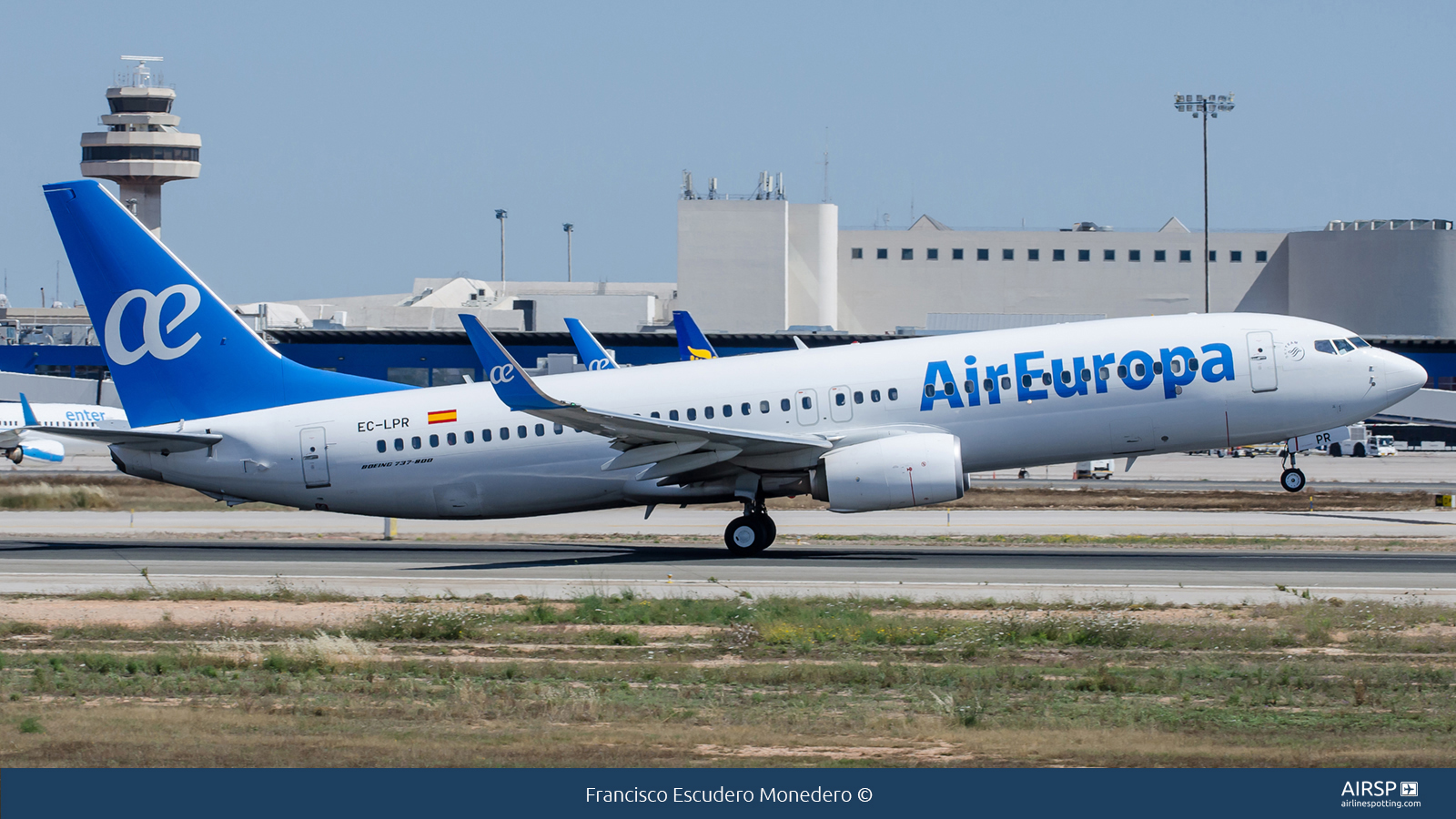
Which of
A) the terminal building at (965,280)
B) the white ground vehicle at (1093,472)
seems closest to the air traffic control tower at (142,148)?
the terminal building at (965,280)

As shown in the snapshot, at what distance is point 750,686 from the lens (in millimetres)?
17031

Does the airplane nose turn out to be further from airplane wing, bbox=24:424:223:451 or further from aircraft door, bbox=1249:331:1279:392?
airplane wing, bbox=24:424:223:451

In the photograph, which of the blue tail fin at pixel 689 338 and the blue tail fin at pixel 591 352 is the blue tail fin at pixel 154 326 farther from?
the blue tail fin at pixel 689 338

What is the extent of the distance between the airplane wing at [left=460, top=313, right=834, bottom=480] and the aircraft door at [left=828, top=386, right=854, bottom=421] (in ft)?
2.17

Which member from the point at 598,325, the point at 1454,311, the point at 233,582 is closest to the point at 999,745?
the point at 233,582

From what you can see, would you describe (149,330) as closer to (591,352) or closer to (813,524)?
(591,352)

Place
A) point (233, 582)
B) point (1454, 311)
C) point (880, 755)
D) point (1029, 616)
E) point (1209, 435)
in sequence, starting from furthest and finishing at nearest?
1. point (1454, 311)
2. point (1209, 435)
3. point (233, 582)
4. point (1029, 616)
5. point (880, 755)

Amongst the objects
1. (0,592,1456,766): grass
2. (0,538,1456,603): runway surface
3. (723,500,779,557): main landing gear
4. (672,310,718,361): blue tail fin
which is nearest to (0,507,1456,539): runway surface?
(723,500,779,557): main landing gear

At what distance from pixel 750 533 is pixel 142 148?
14753cm

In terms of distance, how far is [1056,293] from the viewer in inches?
4936

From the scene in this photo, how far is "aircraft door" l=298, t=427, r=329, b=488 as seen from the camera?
31.9 metres

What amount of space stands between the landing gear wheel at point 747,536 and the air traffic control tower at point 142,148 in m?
142

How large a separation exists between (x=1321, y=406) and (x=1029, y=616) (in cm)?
1241

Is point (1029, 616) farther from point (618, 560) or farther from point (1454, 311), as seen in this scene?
point (1454, 311)
